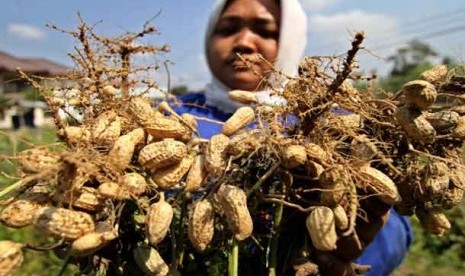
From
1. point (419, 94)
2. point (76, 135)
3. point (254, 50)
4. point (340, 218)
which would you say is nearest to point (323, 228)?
point (340, 218)

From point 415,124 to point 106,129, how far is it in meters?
0.71

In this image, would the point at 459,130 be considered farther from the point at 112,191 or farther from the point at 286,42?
the point at 286,42

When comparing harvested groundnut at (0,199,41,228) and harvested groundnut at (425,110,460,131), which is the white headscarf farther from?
harvested groundnut at (0,199,41,228)

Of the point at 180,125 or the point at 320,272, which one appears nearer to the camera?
the point at 180,125

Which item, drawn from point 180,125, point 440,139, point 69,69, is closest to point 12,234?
point 69,69

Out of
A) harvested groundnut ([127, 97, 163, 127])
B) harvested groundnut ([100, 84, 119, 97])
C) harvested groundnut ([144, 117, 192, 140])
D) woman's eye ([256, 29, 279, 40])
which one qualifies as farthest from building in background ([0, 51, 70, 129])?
woman's eye ([256, 29, 279, 40])

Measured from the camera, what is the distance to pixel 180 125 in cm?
131

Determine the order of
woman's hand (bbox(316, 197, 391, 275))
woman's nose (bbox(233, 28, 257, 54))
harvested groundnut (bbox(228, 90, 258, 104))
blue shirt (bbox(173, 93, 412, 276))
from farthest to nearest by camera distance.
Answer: woman's nose (bbox(233, 28, 257, 54)), blue shirt (bbox(173, 93, 412, 276)), harvested groundnut (bbox(228, 90, 258, 104)), woman's hand (bbox(316, 197, 391, 275))

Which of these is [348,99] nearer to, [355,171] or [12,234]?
[355,171]

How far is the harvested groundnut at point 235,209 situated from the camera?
1.18m

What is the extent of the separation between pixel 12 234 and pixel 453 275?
410 centimetres

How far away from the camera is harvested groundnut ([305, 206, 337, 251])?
1175mm

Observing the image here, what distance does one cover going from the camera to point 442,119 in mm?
1328

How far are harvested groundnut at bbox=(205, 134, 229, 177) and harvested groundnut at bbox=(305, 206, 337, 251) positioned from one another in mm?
231
